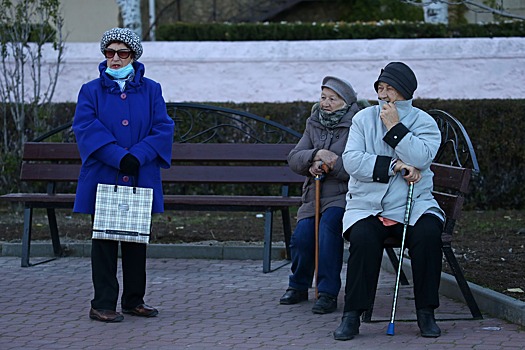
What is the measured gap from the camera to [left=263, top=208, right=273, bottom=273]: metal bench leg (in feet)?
27.1

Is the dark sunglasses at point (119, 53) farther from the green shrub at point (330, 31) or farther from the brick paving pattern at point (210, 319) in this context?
the green shrub at point (330, 31)

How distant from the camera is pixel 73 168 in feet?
29.4

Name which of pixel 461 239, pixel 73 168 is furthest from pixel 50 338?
pixel 461 239

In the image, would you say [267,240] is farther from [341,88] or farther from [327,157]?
[341,88]

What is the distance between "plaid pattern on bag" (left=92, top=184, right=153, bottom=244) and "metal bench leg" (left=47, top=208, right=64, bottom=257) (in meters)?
2.29

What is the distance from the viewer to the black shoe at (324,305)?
687cm

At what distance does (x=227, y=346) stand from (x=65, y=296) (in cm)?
192

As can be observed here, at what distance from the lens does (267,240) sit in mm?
8258

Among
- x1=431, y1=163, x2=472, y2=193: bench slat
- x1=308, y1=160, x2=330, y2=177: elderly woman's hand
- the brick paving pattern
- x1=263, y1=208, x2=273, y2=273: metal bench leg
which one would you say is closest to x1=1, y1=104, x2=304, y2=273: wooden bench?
x1=263, y1=208, x2=273, y2=273: metal bench leg

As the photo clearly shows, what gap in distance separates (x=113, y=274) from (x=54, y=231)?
2311mm

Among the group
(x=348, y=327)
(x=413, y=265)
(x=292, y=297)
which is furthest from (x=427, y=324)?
(x=292, y=297)

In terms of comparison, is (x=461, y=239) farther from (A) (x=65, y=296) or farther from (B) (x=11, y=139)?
(B) (x=11, y=139)

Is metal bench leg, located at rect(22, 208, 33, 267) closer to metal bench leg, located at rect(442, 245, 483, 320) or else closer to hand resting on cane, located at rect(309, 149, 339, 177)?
hand resting on cane, located at rect(309, 149, 339, 177)

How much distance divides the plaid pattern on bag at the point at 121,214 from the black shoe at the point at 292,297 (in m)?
1.12
